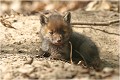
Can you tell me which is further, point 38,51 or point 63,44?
point 38,51

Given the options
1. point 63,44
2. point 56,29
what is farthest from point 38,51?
point 56,29

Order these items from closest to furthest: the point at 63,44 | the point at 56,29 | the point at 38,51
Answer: the point at 56,29, the point at 63,44, the point at 38,51

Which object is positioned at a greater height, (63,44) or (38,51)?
(63,44)

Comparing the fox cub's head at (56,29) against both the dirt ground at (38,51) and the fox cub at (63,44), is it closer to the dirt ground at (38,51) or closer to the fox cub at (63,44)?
the fox cub at (63,44)

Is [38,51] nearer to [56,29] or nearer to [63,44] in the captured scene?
[63,44]

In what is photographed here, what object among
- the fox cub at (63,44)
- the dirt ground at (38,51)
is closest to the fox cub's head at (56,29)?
the fox cub at (63,44)

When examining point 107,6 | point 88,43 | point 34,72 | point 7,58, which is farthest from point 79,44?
point 107,6
